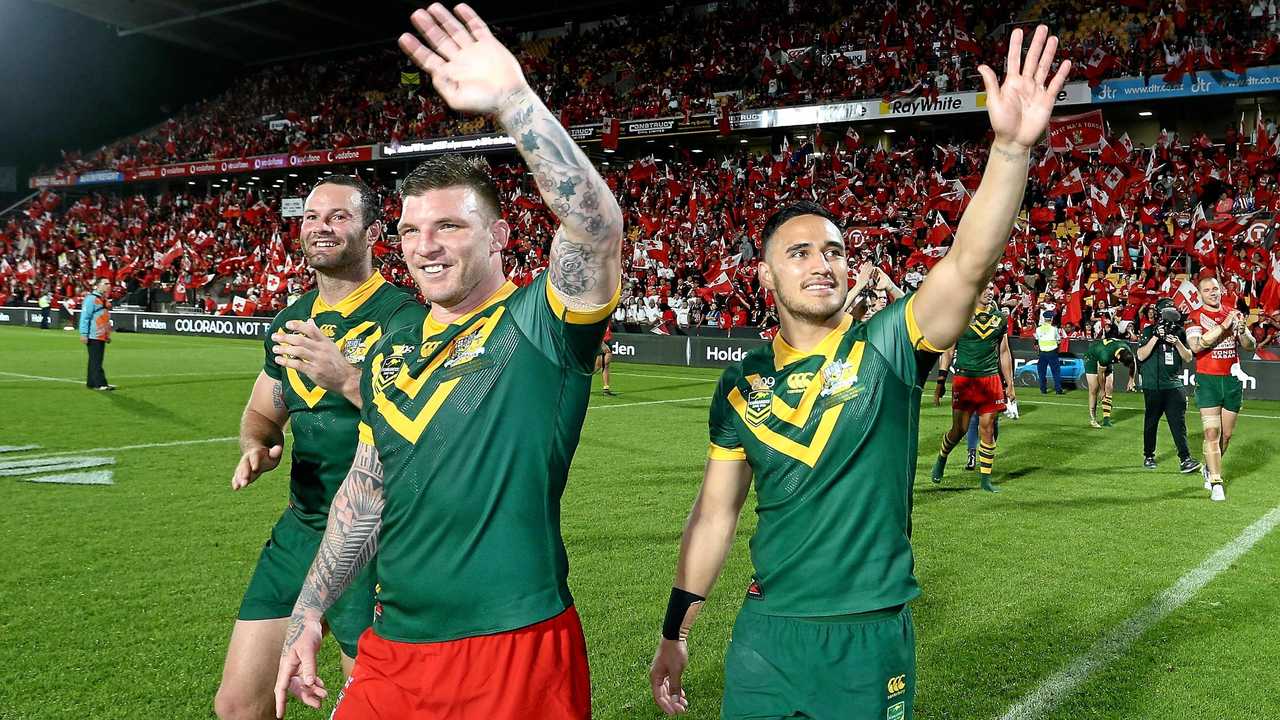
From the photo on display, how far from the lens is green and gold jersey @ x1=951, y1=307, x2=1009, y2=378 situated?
1052cm

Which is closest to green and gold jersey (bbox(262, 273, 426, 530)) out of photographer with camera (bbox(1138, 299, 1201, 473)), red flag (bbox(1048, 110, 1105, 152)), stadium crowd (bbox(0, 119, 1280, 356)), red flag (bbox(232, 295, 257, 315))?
photographer with camera (bbox(1138, 299, 1201, 473))

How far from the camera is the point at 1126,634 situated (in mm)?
5738

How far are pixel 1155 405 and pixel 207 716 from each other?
10.7 m

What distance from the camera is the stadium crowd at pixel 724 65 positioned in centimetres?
2594

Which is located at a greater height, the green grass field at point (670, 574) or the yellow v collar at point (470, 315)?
the yellow v collar at point (470, 315)

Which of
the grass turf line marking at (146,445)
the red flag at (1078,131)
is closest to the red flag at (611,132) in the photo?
the red flag at (1078,131)

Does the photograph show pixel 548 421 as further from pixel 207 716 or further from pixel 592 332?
pixel 207 716

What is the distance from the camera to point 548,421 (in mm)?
2523

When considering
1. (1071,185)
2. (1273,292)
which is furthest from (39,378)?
(1273,292)

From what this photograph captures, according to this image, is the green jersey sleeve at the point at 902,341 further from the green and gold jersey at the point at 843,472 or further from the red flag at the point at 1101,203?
the red flag at the point at 1101,203

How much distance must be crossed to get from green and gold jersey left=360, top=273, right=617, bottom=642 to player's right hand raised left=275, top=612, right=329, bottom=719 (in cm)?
21

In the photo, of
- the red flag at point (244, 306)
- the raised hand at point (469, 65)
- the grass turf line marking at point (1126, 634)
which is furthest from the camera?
the red flag at point (244, 306)

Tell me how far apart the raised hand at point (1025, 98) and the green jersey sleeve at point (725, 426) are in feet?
3.52

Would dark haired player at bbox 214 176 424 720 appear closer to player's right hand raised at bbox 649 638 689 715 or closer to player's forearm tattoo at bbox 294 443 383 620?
player's forearm tattoo at bbox 294 443 383 620
